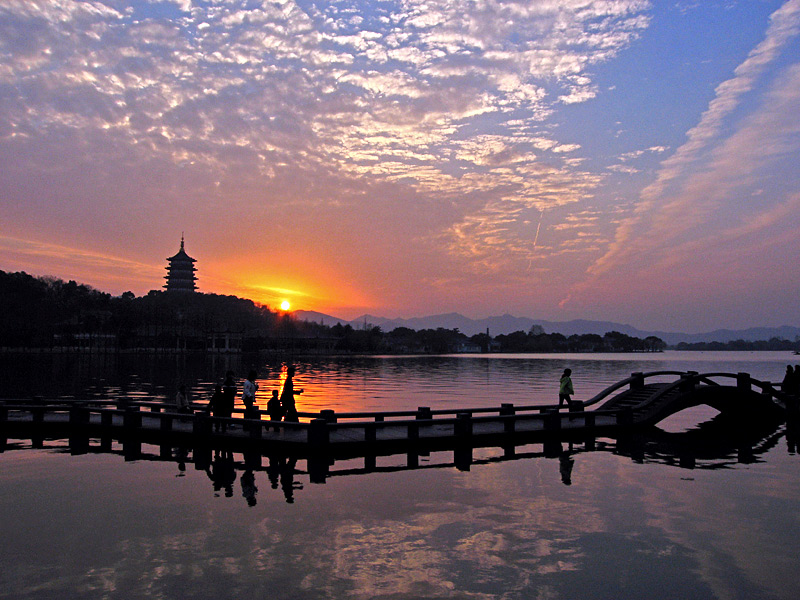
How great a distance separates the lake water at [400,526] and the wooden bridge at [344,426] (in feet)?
1.97

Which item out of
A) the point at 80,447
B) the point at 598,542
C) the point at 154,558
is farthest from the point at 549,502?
the point at 80,447

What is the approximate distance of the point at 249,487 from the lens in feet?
48.7

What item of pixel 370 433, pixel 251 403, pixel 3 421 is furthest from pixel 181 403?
pixel 370 433

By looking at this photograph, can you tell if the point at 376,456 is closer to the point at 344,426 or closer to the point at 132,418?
the point at 344,426

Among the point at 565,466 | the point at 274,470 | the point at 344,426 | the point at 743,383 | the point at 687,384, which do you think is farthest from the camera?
the point at 743,383

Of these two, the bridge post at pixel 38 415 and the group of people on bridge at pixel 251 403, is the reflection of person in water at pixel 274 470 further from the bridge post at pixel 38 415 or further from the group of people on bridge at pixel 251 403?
the bridge post at pixel 38 415

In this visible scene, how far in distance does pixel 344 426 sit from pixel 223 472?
3.94m

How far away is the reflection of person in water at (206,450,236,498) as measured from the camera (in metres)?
14.8

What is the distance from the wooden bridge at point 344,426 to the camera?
60.0ft

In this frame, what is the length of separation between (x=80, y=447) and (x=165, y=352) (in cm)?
16958

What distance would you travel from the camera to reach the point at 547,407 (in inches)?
931

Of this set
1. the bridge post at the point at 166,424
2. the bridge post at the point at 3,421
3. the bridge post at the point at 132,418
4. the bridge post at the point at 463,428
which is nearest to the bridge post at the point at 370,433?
the bridge post at the point at 463,428

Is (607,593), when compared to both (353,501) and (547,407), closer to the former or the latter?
(353,501)

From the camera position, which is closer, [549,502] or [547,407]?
[549,502]
